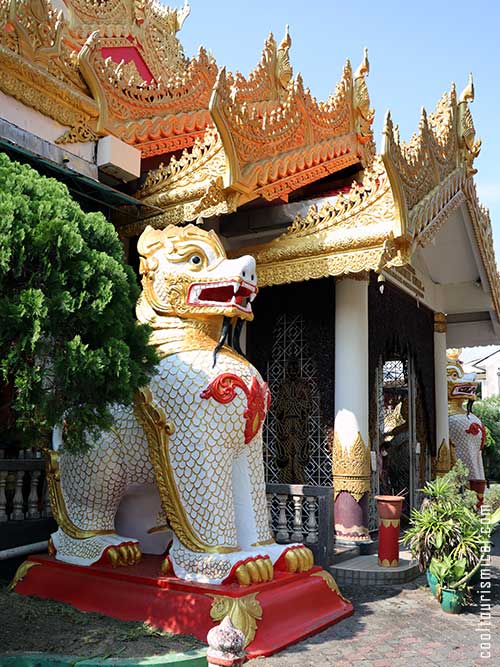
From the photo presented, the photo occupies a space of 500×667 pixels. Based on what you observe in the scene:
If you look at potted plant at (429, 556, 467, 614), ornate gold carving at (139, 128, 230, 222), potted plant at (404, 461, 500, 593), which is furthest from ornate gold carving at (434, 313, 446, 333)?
potted plant at (429, 556, 467, 614)

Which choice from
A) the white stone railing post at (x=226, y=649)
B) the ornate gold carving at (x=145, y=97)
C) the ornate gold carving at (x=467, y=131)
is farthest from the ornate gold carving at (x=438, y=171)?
the white stone railing post at (x=226, y=649)

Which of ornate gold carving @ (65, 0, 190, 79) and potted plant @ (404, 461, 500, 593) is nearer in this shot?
potted plant @ (404, 461, 500, 593)

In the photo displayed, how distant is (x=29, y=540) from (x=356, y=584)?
257 cm

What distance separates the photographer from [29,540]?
4832 millimetres

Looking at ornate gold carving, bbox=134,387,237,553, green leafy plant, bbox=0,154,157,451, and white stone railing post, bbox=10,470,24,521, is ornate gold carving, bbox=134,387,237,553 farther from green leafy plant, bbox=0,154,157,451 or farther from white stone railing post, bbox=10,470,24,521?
white stone railing post, bbox=10,470,24,521

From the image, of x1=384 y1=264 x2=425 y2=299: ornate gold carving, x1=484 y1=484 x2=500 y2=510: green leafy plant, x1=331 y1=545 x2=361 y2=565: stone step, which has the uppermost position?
x1=384 y1=264 x2=425 y2=299: ornate gold carving

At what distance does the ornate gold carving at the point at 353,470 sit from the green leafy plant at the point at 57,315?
3.60 m

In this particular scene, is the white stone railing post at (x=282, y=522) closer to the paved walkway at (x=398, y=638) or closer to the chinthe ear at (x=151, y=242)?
the paved walkway at (x=398, y=638)

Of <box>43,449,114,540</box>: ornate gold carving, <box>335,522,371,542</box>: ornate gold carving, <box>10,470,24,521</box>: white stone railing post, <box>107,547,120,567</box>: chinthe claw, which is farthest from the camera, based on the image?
<box>335,522,371,542</box>: ornate gold carving

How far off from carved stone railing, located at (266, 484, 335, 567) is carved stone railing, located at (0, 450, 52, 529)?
1.84 m

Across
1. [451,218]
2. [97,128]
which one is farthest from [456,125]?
[97,128]

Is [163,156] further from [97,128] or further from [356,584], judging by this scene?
[356,584]

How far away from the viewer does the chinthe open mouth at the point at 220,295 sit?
13.8 ft

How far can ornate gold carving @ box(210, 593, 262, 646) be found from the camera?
354cm
